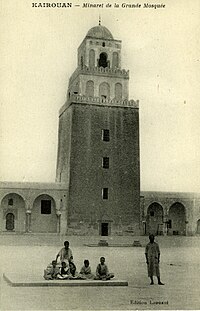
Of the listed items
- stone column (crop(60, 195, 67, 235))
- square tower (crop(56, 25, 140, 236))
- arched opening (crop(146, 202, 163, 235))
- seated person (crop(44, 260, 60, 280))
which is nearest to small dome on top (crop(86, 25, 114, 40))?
seated person (crop(44, 260, 60, 280))

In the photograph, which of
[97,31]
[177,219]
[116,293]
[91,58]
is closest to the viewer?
[116,293]

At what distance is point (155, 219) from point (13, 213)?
24.7ft

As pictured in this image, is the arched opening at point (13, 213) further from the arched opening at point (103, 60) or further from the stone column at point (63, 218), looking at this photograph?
the arched opening at point (103, 60)

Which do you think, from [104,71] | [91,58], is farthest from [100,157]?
[91,58]

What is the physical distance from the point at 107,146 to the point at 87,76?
351 centimetres

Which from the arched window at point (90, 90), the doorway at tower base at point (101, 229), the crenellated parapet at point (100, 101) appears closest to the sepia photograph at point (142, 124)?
the doorway at tower base at point (101, 229)

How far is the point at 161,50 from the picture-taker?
12664mm

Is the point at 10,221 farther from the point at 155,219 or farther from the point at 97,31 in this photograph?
the point at 97,31

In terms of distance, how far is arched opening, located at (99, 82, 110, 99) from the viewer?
77.6 ft

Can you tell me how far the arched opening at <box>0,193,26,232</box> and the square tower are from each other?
299 centimetres

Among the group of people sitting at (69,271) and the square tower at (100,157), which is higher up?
the square tower at (100,157)

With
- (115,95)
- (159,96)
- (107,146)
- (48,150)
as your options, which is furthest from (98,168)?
(159,96)

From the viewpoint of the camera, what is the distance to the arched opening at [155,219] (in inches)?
988

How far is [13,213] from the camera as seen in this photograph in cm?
2456
